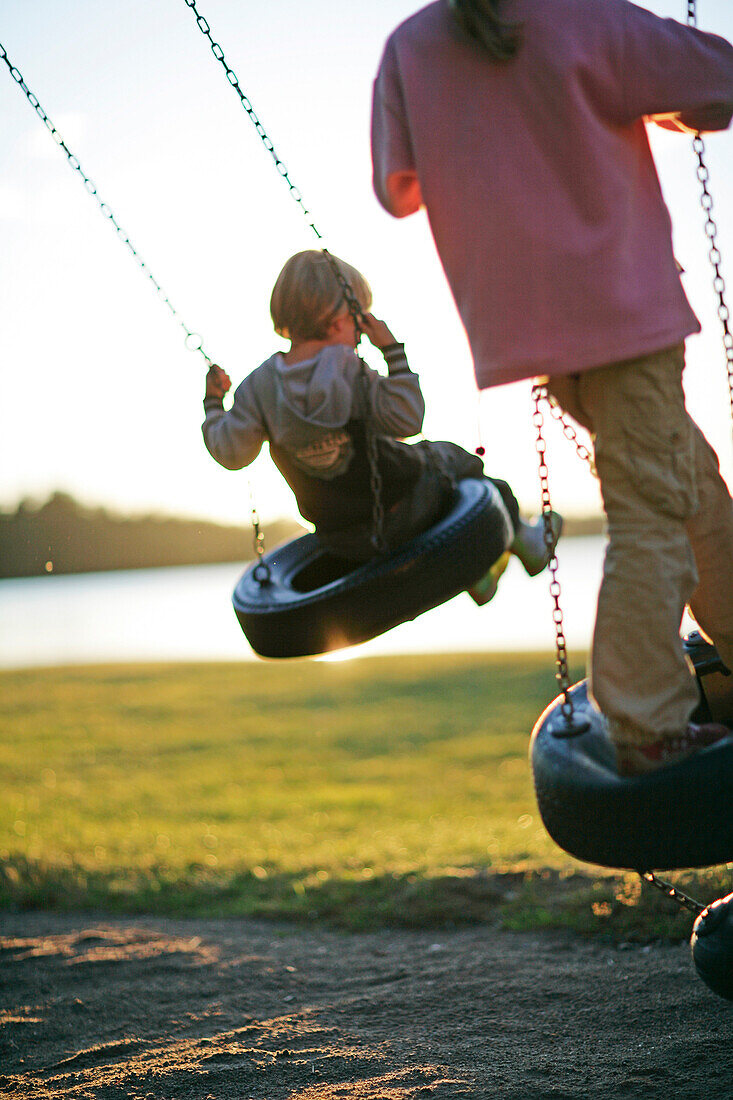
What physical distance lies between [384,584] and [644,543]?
1.18 metres

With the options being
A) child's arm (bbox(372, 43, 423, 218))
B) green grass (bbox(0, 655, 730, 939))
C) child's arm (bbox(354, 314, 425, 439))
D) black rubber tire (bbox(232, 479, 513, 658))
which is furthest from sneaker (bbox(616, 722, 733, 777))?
green grass (bbox(0, 655, 730, 939))

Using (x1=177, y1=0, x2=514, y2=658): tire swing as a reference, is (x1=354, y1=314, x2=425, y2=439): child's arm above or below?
above

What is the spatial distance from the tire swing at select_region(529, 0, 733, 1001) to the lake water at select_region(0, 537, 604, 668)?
6.28 m

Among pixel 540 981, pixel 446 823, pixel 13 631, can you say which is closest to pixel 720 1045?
pixel 540 981

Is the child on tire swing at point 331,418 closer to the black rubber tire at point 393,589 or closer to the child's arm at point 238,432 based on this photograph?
the child's arm at point 238,432

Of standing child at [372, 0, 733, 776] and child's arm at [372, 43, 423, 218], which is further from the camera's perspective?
child's arm at [372, 43, 423, 218]

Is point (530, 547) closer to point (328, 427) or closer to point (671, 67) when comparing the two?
point (328, 427)

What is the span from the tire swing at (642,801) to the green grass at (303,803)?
1746 millimetres

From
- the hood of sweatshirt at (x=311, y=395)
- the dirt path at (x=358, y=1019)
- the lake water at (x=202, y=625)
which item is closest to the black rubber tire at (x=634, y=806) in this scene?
the dirt path at (x=358, y=1019)

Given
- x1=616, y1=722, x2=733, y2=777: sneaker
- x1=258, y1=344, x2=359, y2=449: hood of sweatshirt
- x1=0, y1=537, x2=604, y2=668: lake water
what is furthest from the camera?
x1=0, y1=537, x2=604, y2=668: lake water

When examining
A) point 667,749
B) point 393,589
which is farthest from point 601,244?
point 393,589

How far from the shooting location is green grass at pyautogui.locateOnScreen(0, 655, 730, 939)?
5039mm

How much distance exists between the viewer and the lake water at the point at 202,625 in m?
28.6

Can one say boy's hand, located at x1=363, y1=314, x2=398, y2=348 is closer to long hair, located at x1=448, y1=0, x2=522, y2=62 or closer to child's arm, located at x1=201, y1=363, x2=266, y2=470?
child's arm, located at x1=201, y1=363, x2=266, y2=470
